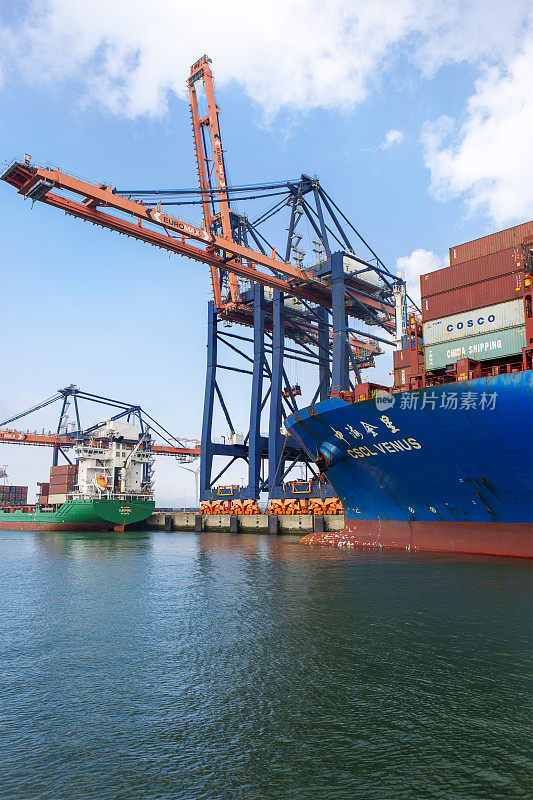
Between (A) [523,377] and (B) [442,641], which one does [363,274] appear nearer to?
(A) [523,377]

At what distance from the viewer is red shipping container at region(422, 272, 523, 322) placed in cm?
2012

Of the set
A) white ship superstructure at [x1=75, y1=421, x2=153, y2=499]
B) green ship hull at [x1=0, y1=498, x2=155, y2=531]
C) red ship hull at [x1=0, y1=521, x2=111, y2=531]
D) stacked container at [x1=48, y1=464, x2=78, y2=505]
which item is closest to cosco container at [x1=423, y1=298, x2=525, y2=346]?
green ship hull at [x1=0, y1=498, x2=155, y2=531]

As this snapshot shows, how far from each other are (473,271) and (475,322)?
215 centimetres

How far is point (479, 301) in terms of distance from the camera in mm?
21094

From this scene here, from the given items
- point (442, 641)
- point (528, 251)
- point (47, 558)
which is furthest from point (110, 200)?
point (442, 641)

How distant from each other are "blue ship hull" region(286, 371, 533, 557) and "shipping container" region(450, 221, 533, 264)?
6.16 meters

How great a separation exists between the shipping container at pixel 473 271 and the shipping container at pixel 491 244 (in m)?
0.55

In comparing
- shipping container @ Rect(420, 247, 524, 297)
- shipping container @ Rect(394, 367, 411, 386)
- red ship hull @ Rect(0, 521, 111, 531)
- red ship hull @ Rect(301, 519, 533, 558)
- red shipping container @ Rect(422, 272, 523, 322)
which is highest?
shipping container @ Rect(420, 247, 524, 297)

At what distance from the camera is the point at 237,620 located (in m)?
11.8

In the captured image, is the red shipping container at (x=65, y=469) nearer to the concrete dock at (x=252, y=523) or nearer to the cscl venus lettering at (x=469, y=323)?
the concrete dock at (x=252, y=523)

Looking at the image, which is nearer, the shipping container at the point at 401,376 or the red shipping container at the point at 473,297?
the red shipping container at the point at 473,297

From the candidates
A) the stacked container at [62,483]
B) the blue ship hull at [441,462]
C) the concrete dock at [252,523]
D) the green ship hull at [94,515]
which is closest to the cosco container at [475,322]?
the blue ship hull at [441,462]

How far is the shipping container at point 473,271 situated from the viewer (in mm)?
20297

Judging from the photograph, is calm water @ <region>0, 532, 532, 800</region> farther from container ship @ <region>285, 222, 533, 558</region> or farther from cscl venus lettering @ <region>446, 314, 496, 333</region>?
cscl venus lettering @ <region>446, 314, 496, 333</region>
